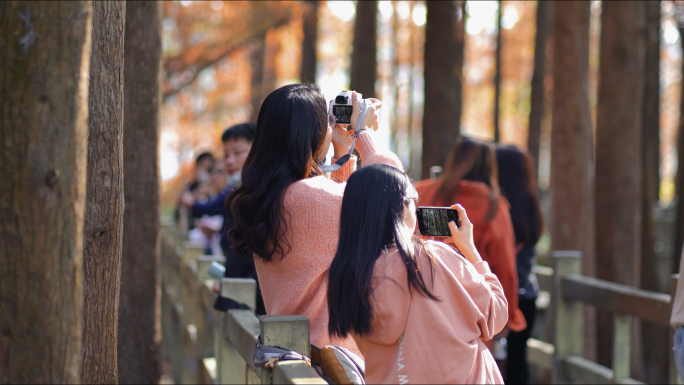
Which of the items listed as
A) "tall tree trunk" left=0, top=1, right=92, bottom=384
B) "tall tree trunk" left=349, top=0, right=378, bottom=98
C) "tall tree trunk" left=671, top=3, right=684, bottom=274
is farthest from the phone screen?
"tall tree trunk" left=671, top=3, right=684, bottom=274

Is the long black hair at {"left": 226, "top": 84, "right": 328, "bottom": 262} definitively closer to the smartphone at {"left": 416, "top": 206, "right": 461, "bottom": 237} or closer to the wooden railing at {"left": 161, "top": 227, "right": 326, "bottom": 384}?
the wooden railing at {"left": 161, "top": 227, "right": 326, "bottom": 384}

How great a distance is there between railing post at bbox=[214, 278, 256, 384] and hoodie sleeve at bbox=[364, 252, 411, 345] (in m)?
1.86

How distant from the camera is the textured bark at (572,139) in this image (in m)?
7.31

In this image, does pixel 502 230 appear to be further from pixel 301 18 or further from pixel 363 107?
pixel 301 18

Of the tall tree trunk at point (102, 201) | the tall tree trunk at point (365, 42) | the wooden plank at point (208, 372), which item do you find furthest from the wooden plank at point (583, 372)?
the tall tree trunk at point (365, 42)

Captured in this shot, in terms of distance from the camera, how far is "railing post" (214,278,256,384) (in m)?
4.03

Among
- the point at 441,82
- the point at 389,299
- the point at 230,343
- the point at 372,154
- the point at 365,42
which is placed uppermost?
the point at 365,42

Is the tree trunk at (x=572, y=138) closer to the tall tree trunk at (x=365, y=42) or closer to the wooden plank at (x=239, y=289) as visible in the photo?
the tall tree trunk at (x=365, y=42)

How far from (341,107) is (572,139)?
16.0ft

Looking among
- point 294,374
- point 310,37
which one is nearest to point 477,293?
point 294,374

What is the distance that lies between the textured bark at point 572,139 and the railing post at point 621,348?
222cm

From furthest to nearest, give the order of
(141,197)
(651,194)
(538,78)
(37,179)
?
1. (538,78)
2. (651,194)
3. (141,197)
4. (37,179)

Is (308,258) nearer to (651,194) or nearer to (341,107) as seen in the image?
(341,107)

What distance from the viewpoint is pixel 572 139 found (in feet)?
24.0
